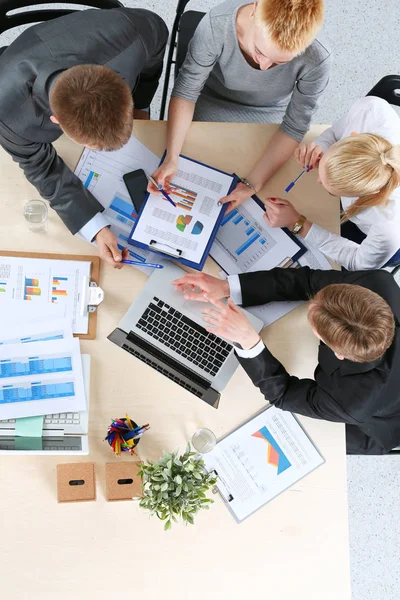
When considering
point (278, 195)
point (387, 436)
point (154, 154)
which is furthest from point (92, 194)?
point (387, 436)

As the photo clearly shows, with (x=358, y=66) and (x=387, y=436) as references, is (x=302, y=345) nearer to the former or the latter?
(x=387, y=436)

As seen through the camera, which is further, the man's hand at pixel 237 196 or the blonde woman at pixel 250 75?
the man's hand at pixel 237 196

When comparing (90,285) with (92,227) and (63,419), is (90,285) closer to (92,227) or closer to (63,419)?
(92,227)

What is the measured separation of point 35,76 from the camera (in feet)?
4.33

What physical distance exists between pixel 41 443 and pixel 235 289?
67cm

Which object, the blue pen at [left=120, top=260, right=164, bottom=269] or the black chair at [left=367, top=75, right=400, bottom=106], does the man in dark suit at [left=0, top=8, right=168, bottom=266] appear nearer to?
the blue pen at [left=120, top=260, right=164, bottom=269]

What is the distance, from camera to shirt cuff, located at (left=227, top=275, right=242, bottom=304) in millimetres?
1582

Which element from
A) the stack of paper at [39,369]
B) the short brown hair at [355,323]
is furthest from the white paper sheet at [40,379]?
the short brown hair at [355,323]

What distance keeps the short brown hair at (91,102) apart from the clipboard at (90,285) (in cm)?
42

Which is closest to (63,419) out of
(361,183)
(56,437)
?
(56,437)

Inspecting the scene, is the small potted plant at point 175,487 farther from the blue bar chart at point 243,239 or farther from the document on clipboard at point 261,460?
the blue bar chart at point 243,239

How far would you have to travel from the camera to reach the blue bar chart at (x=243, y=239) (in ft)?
5.46

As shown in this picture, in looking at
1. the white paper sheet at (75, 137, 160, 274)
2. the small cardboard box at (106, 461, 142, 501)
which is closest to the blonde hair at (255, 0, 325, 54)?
the white paper sheet at (75, 137, 160, 274)

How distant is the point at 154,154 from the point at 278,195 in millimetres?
403
